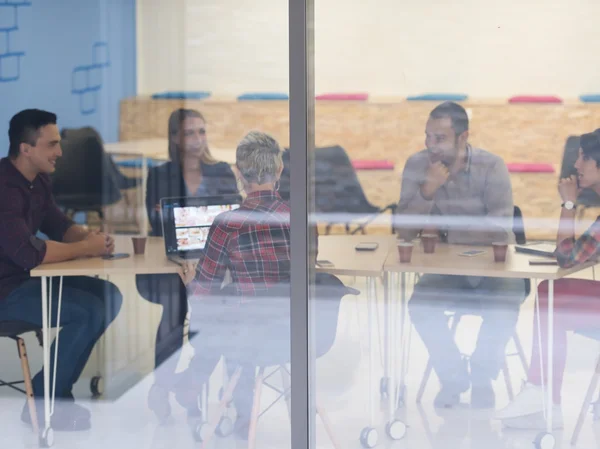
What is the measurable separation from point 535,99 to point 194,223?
136 centimetres

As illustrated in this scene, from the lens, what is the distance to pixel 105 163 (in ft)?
10.6

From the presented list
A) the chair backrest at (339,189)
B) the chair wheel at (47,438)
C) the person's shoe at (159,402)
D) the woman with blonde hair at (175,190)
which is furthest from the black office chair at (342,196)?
the chair wheel at (47,438)

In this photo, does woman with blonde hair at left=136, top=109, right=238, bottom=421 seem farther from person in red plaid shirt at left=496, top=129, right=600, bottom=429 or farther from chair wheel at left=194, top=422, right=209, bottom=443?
person in red plaid shirt at left=496, top=129, right=600, bottom=429

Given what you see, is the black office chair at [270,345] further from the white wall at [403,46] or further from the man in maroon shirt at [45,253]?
the white wall at [403,46]

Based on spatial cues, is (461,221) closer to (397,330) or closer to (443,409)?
(397,330)

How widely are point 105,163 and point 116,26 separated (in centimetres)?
56

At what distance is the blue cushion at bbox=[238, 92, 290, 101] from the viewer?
2.91 m

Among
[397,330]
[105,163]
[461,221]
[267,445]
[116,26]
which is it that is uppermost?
[116,26]

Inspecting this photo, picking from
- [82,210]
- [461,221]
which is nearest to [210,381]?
[82,210]

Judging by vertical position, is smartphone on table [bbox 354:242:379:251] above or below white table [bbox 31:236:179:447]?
above

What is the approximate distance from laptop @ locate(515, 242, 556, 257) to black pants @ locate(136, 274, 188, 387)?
132 cm

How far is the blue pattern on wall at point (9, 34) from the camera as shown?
3.22 metres

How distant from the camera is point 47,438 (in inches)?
128

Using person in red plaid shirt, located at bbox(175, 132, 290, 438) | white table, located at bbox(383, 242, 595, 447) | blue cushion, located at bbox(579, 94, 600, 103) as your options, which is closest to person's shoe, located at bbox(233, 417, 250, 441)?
person in red plaid shirt, located at bbox(175, 132, 290, 438)
